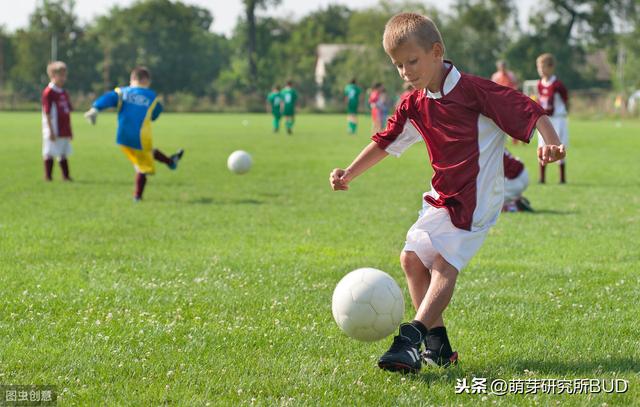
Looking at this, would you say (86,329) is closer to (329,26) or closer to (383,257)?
(383,257)

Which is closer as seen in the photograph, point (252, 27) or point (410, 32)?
point (410, 32)

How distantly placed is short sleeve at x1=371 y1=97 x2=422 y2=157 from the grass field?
46.1 inches

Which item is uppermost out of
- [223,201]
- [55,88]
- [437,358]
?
[55,88]

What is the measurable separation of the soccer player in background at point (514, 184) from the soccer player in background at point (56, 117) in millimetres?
8133

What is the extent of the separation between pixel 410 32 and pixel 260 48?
95.7m

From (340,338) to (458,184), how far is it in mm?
1262

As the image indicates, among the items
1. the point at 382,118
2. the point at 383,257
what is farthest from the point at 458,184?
the point at 382,118

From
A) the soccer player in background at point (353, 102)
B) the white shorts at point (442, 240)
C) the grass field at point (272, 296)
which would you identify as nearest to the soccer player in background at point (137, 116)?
the grass field at point (272, 296)

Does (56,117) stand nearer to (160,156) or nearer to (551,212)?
(160,156)

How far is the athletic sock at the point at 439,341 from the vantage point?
484cm

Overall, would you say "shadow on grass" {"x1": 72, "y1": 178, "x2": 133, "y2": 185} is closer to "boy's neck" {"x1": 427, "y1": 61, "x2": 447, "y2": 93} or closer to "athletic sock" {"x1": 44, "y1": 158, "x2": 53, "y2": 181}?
"athletic sock" {"x1": 44, "y1": 158, "x2": 53, "y2": 181}

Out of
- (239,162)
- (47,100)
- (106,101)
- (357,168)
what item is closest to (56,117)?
(47,100)

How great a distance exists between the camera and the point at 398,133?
5055 millimetres

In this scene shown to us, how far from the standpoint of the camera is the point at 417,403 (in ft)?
13.7
